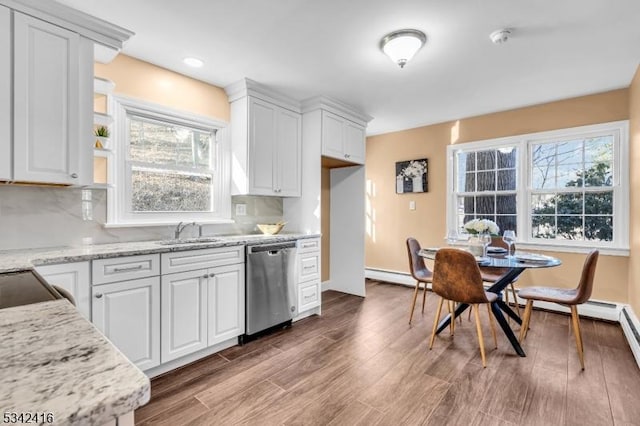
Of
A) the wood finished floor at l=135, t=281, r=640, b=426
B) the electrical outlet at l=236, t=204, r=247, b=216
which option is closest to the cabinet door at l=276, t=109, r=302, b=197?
the electrical outlet at l=236, t=204, r=247, b=216

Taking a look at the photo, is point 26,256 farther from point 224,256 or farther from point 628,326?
point 628,326

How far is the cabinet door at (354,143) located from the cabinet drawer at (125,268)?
8.46 feet

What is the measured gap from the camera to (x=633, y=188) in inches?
123

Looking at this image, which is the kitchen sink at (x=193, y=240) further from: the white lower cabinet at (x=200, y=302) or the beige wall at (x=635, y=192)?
the beige wall at (x=635, y=192)

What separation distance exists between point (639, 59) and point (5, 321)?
4.38 m

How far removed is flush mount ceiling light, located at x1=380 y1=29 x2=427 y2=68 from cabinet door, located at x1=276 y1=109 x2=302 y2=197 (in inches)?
58.4

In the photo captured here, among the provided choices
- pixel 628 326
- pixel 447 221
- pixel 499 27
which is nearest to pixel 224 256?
pixel 499 27

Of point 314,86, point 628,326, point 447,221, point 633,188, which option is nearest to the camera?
point 628,326

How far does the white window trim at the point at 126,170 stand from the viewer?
2.58 m

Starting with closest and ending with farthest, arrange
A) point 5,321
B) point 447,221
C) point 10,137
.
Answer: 1. point 5,321
2. point 10,137
3. point 447,221

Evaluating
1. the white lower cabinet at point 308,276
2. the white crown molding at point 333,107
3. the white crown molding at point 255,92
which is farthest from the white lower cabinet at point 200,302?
the white crown molding at point 333,107

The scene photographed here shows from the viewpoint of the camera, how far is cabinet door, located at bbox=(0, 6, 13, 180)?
180 cm

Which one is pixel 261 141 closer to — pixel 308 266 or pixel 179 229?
pixel 179 229

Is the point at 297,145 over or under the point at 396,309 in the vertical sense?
over
